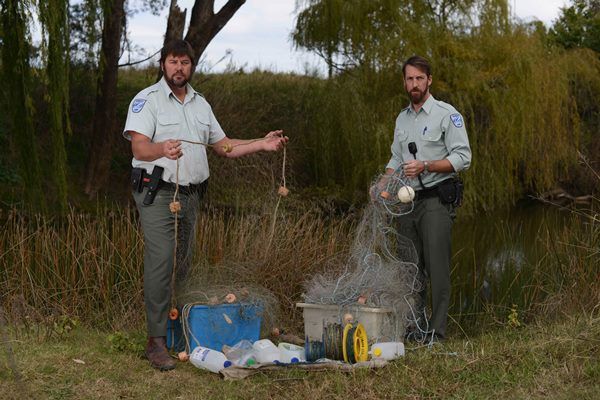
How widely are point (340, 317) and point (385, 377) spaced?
641mm

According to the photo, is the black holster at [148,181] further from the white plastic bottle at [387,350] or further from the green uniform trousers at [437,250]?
the green uniform trousers at [437,250]

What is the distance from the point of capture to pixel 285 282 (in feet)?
18.6

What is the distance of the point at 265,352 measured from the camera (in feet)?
13.9

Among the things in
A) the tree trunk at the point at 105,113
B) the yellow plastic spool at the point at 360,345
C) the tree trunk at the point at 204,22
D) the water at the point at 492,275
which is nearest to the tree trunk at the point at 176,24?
the tree trunk at the point at 204,22

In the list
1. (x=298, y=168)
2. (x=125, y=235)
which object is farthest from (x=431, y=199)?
(x=298, y=168)

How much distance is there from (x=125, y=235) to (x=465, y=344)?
2890 millimetres

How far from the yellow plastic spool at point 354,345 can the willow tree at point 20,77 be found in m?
4.84

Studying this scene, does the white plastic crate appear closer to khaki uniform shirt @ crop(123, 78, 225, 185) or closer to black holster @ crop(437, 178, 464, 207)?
black holster @ crop(437, 178, 464, 207)

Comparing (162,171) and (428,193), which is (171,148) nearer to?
(162,171)

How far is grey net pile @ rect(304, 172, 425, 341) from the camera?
4484 millimetres

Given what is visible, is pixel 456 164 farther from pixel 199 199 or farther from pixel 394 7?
pixel 394 7

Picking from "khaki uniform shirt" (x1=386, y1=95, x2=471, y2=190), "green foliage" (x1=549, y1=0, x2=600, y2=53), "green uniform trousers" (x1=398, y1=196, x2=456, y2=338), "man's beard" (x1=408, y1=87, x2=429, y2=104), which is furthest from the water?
"green foliage" (x1=549, y1=0, x2=600, y2=53)

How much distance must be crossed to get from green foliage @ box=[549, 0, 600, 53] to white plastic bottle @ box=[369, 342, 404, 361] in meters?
21.3

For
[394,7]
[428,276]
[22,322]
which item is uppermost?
[394,7]
